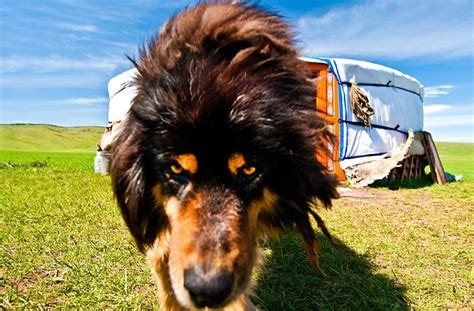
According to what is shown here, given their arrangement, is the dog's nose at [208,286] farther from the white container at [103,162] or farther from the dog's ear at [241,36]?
the white container at [103,162]

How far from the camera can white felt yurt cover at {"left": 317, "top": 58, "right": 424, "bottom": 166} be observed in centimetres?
970

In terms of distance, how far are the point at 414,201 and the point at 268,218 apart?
5.56 meters

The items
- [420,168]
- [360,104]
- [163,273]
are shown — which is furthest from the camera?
[420,168]

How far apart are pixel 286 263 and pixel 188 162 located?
1.86 meters

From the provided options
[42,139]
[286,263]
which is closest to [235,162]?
[286,263]

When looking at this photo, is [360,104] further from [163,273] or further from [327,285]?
[163,273]

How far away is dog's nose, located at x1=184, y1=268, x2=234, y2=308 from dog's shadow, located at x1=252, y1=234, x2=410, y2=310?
1126 millimetres

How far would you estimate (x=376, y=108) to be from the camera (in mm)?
10602

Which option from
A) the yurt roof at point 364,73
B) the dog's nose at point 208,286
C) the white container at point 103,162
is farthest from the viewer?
the white container at point 103,162

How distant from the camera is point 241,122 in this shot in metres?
1.71

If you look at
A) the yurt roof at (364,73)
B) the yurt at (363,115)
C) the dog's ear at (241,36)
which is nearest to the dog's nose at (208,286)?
the dog's ear at (241,36)

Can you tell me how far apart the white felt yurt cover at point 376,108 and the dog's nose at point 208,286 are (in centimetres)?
851

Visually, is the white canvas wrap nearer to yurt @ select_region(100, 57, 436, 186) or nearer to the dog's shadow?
yurt @ select_region(100, 57, 436, 186)

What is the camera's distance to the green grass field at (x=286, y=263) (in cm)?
249
